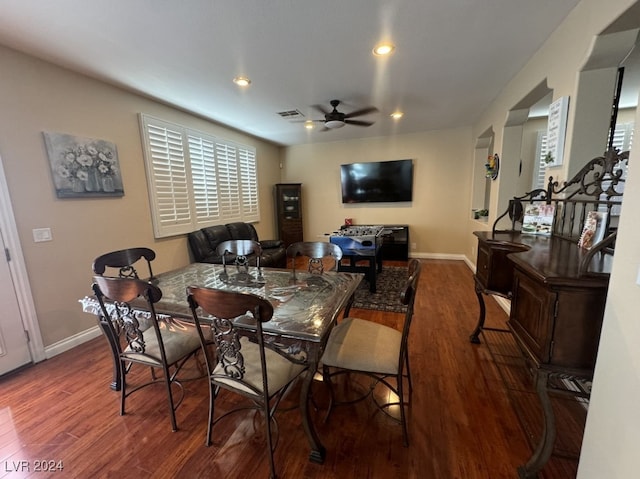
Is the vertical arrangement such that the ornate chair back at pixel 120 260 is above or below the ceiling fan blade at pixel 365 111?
below

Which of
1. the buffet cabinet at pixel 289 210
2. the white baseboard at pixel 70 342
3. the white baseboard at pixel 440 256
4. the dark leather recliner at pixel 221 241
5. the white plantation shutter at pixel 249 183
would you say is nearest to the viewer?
the white baseboard at pixel 70 342

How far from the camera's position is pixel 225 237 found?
441 centimetres

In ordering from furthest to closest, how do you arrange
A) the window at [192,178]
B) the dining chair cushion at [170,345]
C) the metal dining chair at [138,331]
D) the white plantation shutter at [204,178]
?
the white plantation shutter at [204,178], the window at [192,178], the dining chair cushion at [170,345], the metal dining chair at [138,331]

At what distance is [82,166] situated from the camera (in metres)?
2.64

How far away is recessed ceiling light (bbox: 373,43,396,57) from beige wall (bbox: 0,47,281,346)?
2.86 m

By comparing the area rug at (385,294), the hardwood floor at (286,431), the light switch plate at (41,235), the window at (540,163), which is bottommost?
the hardwood floor at (286,431)

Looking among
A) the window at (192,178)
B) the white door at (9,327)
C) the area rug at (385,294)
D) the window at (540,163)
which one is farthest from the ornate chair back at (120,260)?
the window at (540,163)

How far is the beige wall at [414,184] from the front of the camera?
540cm

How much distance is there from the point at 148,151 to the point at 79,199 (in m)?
1.01

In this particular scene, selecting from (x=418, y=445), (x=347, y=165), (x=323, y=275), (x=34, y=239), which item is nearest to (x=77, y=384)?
(x=34, y=239)

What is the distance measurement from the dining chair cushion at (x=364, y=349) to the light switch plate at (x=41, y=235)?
9.11 feet

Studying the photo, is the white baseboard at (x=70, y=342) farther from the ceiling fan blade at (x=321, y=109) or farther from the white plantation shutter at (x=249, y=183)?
the ceiling fan blade at (x=321, y=109)

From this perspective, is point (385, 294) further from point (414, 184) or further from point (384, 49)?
point (414, 184)

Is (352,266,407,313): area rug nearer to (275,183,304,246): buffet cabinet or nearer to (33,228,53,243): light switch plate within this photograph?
(275,183,304,246): buffet cabinet
